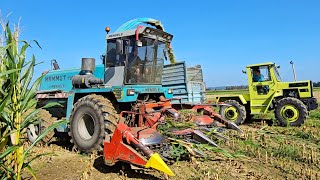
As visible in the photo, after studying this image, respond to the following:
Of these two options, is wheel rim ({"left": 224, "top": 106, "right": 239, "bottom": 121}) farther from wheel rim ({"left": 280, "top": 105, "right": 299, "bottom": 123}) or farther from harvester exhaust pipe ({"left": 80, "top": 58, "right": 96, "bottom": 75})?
harvester exhaust pipe ({"left": 80, "top": 58, "right": 96, "bottom": 75})

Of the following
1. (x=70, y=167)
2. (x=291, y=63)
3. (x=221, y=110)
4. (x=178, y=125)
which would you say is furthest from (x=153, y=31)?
(x=291, y=63)

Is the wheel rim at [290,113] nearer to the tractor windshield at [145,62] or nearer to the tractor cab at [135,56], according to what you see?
the tractor windshield at [145,62]

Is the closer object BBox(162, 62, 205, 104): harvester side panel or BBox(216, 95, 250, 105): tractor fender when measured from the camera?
BBox(216, 95, 250, 105): tractor fender

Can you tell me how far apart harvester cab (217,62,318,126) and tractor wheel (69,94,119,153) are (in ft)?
20.0

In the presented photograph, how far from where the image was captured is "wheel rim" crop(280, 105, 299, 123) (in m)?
9.49

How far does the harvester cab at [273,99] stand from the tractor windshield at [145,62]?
4.74m

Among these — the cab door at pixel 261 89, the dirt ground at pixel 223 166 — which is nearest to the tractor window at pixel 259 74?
the cab door at pixel 261 89

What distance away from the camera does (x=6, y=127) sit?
111 inches

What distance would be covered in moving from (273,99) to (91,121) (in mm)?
6725

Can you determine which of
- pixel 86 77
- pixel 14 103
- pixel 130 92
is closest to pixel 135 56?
pixel 130 92

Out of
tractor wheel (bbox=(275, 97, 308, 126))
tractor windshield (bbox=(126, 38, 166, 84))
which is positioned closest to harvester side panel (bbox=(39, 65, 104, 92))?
tractor windshield (bbox=(126, 38, 166, 84))

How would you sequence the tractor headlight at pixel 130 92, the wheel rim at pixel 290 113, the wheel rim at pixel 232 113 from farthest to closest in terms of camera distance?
the wheel rim at pixel 232 113
the wheel rim at pixel 290 113
the tractor headlight at pixel 130 92

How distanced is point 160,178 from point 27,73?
7.20ft

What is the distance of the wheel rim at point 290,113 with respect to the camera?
374 inches
